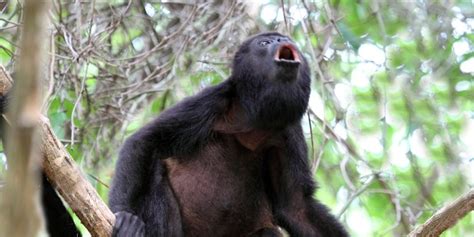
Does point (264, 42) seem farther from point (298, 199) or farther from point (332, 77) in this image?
point (332, 77)

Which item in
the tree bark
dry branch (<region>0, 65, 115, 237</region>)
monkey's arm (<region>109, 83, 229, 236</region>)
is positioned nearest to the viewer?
the tree bark

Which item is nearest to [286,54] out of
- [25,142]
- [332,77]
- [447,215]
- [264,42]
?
[264,42]

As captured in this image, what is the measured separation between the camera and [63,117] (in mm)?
4289

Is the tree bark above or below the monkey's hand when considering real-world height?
above

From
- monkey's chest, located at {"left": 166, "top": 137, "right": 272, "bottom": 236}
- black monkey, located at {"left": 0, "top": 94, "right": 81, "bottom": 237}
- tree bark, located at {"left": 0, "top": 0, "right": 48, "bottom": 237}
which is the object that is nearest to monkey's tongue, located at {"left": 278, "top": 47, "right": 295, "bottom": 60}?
monkey's chest, located at {"left": 166, "top": 137, "right": 272, "bottom": 236}

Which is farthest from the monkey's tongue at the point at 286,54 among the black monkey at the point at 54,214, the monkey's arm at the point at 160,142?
the black monkey at the point at 54,214

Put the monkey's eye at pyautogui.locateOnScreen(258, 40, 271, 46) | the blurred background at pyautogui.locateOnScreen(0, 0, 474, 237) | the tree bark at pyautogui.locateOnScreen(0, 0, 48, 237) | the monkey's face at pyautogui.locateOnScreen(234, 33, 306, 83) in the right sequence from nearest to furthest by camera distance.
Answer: the tree bark at pyautogui.locateOnScreen(0, 0, 48, 237) → the monkey's face at pyautogui.locateOnScreen(234, 33, 306, 83) → the monkey's eye at pyautogui.locateOnScreen(258, 40, 271, 46) → the blurred background at pyautogui.locateOnScreen(0, 0, 474, 237)

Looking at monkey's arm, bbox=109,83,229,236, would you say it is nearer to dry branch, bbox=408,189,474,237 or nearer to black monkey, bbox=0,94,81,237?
black monkey, bbox=0,94,81,237

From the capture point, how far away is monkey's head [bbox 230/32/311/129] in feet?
11.4

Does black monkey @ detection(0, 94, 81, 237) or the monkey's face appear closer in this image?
black monkey @ detection(0, 94, 81, 237)

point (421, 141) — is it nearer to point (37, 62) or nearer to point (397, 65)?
point (397, 65)

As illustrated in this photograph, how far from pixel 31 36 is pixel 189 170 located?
300cm

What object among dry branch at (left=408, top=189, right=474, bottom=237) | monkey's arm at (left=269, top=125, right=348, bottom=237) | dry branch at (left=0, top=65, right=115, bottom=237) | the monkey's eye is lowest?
dry branch at (left=408, top=189, right=474, bottom=237)

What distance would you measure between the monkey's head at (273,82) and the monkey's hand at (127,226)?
0.89 metres
